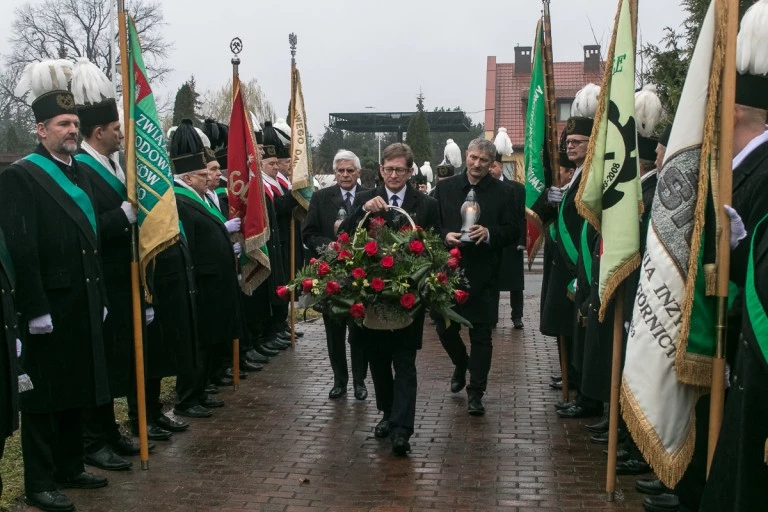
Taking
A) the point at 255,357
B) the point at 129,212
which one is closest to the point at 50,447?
the point at 129,212

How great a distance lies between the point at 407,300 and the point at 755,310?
3358mm

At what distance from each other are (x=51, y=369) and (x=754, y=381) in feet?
13.5

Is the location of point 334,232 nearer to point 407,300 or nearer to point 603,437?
point 407,300

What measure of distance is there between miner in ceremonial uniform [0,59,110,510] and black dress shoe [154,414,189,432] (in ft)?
4.87

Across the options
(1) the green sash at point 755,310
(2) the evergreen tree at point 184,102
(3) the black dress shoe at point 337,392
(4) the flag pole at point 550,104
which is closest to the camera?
(1) the green sash at point 755,310

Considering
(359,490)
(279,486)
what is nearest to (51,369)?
(279,486)

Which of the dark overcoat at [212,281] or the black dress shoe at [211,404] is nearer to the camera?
the dark overcoat at [212,281]

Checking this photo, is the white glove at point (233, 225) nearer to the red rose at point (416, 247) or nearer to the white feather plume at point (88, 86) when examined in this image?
the white feather plume at point (88, 86)

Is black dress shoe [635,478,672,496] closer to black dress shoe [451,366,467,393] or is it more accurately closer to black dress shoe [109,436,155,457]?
black dress shoe [451,366,467,393]

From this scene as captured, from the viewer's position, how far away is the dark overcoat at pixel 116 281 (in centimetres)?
679

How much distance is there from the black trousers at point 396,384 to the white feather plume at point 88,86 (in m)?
2.57

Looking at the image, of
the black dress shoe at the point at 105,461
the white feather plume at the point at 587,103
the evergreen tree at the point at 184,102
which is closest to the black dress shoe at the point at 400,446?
the black dress shoe at the point at 105,461

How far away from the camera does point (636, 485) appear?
6.46 metres

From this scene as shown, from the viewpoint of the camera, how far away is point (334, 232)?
943cm
